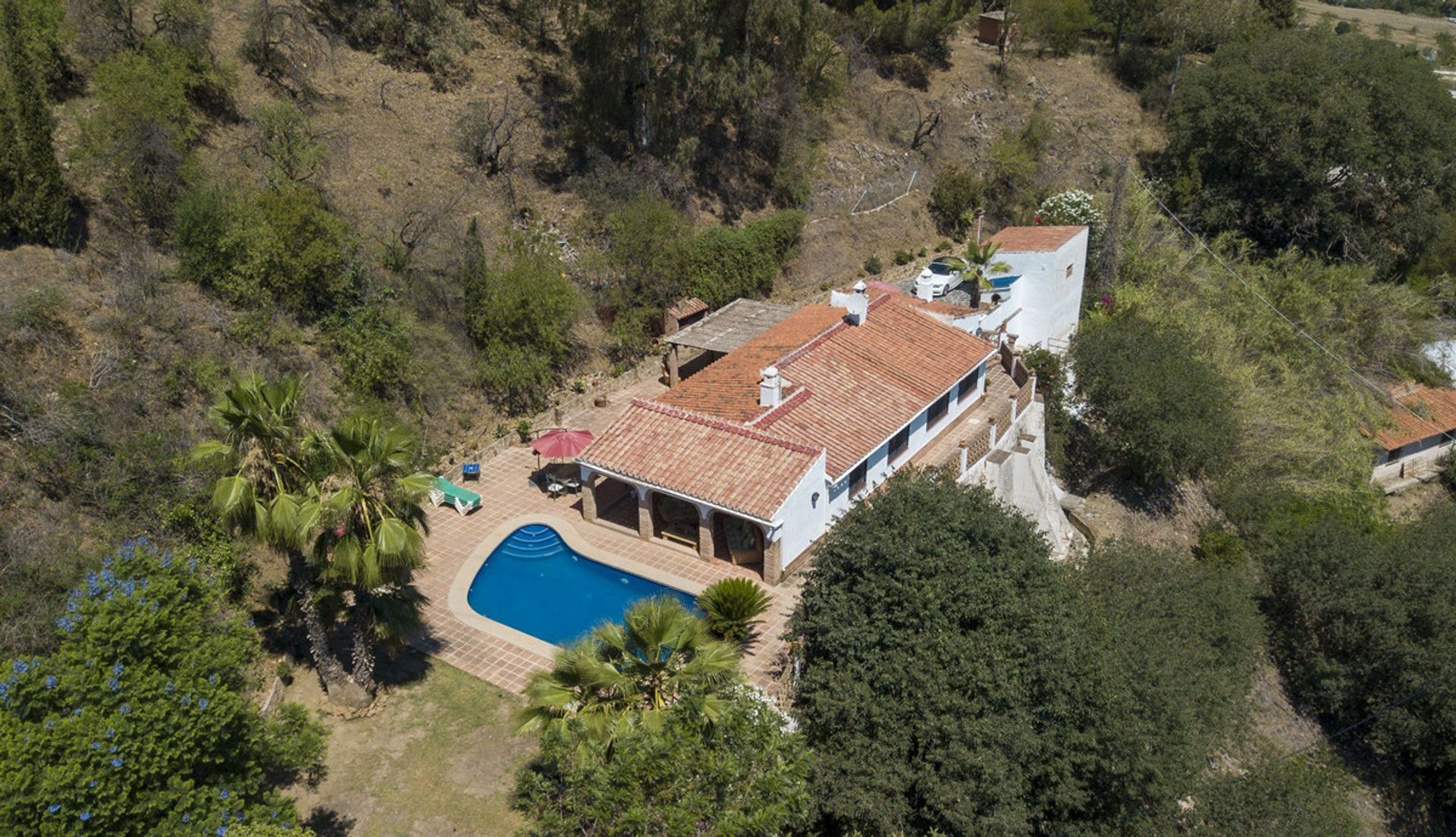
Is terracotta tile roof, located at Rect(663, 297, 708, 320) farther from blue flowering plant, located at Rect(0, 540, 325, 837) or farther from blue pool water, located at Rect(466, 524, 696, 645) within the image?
blue flowering plant, located at Rect(0, 540, 325, 837)

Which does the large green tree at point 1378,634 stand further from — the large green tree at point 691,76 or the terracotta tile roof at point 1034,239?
the large green tree at point 691,76

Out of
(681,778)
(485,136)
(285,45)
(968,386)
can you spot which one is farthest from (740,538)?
(285,45)

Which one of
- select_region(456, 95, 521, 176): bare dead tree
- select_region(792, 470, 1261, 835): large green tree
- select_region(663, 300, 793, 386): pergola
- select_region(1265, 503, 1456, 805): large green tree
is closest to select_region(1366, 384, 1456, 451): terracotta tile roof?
select_region(1265, 503, 1456, 805): large green tree

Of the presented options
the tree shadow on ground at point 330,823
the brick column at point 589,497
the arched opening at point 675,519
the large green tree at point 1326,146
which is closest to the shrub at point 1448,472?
the large green tree at point 1326,146

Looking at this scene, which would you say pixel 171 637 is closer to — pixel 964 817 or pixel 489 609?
pixel 489 609

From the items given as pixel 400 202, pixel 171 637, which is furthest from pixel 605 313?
pixel 171 637

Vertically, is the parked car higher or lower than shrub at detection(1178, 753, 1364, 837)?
higher
